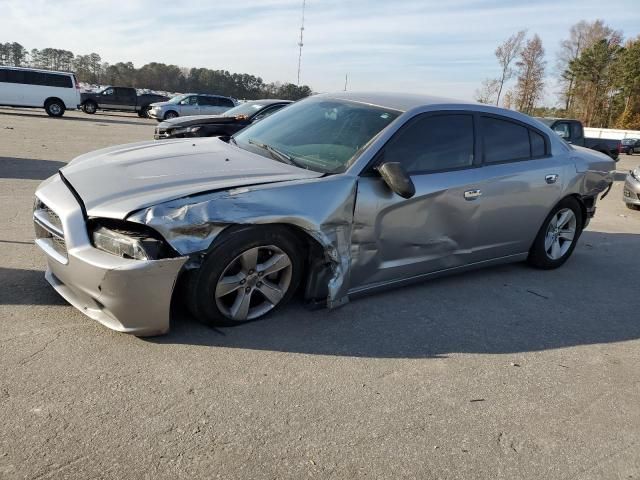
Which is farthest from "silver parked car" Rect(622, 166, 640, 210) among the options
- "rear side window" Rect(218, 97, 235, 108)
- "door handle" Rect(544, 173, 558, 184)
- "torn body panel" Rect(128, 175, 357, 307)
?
"rear side window" Rect(218, 97, 235, 108)

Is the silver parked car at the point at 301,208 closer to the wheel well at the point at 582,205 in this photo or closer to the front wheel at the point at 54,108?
the wheel well at the point at 582,205

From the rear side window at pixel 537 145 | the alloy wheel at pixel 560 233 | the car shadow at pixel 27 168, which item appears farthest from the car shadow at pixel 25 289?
the car shadow at pixel 27 168

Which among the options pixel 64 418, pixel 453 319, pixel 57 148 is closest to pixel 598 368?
pixel 453 319

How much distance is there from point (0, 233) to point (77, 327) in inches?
95.6

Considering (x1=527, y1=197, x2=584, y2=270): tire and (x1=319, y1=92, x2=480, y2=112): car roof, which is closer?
(x1=319, y1=92, x2=480, y2=112): car roof

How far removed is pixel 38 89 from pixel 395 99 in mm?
24999

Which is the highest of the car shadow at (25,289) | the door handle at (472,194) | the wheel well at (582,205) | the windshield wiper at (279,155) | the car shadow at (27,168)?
the windshield wiper at (279,155)

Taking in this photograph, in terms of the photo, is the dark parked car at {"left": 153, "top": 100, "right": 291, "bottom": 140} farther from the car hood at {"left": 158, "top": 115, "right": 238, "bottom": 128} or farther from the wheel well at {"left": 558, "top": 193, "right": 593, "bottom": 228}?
the wheel well at {"left": 558, "top": 193, "right": 593, "bottom": 228}

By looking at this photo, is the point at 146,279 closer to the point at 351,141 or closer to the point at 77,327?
the point at 77,327

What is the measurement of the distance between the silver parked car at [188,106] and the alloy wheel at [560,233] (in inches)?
978

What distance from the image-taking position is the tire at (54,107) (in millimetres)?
24859

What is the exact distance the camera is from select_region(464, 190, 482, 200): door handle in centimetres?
425

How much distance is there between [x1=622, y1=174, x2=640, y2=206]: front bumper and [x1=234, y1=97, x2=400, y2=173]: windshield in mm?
7352

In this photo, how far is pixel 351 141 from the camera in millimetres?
3957
